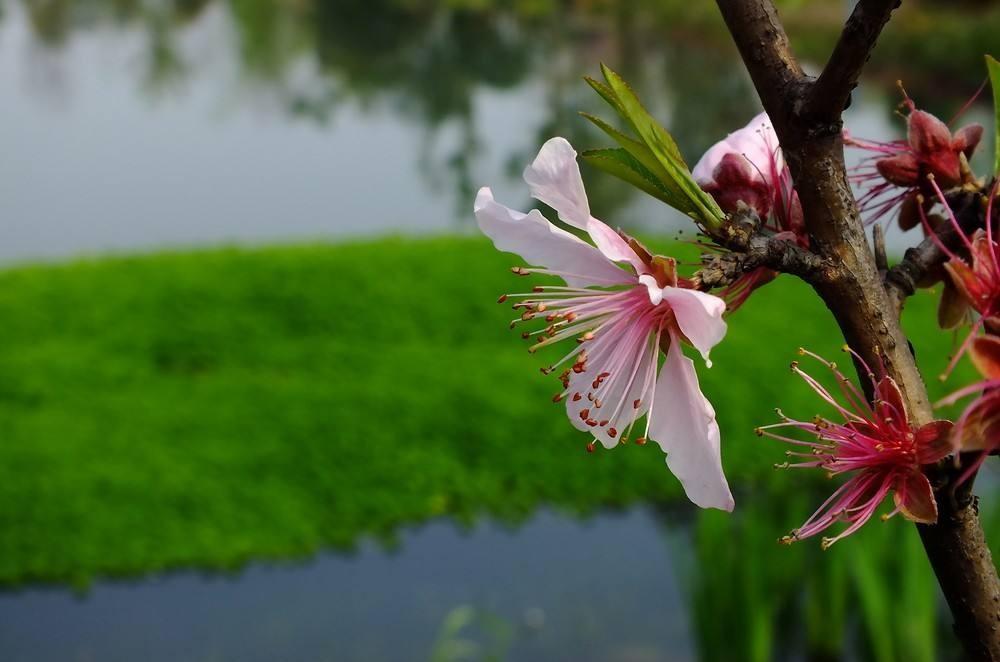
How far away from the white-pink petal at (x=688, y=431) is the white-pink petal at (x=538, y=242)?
0.17ft

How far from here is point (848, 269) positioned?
456 mm

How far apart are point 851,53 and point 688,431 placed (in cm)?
19

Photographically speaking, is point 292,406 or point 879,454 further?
point 292,406

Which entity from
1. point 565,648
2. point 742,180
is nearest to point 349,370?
point 565,648

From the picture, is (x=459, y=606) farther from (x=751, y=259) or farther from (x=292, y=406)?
(x=751, y=259)

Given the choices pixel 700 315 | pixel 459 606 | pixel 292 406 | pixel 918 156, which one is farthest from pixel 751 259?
pixel 292 406

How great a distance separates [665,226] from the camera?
5.52m

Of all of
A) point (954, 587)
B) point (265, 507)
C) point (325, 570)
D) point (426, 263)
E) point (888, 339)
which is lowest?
point (325, 570)

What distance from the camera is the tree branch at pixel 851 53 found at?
1.36ft

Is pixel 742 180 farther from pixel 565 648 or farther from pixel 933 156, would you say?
pixel 565 648

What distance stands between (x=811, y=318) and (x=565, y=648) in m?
1.83

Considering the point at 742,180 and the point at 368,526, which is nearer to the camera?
the point at 742,180

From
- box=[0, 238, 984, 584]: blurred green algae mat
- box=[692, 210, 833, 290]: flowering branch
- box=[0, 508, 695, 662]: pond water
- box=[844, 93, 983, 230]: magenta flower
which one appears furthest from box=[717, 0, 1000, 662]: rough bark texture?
box=[0, 508, 695, 662]: pond water

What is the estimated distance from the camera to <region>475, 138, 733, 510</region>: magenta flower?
1.58 ft
